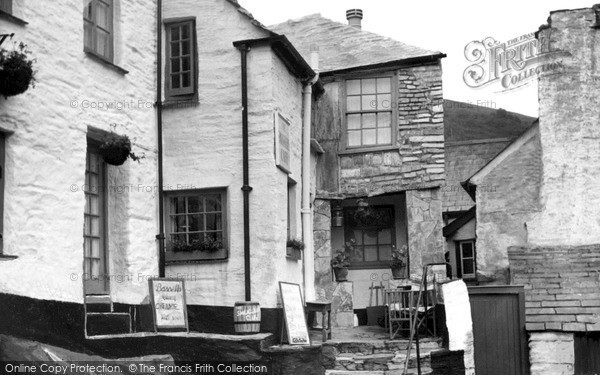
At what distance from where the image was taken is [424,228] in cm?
1894

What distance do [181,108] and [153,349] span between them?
4102 mm

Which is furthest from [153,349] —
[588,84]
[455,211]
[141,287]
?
[455,211]

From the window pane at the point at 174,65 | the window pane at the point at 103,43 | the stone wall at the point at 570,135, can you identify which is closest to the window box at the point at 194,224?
the window pane at the point at 174,65

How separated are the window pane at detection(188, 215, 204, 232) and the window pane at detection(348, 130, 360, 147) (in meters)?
5.24

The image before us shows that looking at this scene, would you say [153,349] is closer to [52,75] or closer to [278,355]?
[278,355]

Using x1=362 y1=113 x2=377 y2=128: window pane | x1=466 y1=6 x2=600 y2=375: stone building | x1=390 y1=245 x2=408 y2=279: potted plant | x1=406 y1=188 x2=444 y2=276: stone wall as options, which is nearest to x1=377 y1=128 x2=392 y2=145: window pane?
x1=362 y1=113 x2=377 y2=128: window pane

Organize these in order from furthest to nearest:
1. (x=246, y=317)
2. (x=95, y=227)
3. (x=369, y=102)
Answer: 1. (x=369, y=102)
2. (x=246, y=317)
3. (x=95, y=227)

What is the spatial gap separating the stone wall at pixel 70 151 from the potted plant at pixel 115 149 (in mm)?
252

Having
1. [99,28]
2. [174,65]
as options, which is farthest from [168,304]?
[174,65]

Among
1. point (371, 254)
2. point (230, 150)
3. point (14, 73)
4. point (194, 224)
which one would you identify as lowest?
point (371, 254)

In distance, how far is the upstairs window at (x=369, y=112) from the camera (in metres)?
19.4

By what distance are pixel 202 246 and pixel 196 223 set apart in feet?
1.55

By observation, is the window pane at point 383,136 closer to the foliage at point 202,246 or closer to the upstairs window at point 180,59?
the upstairs window at point 180,59

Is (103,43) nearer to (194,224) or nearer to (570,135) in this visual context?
(194,224)
